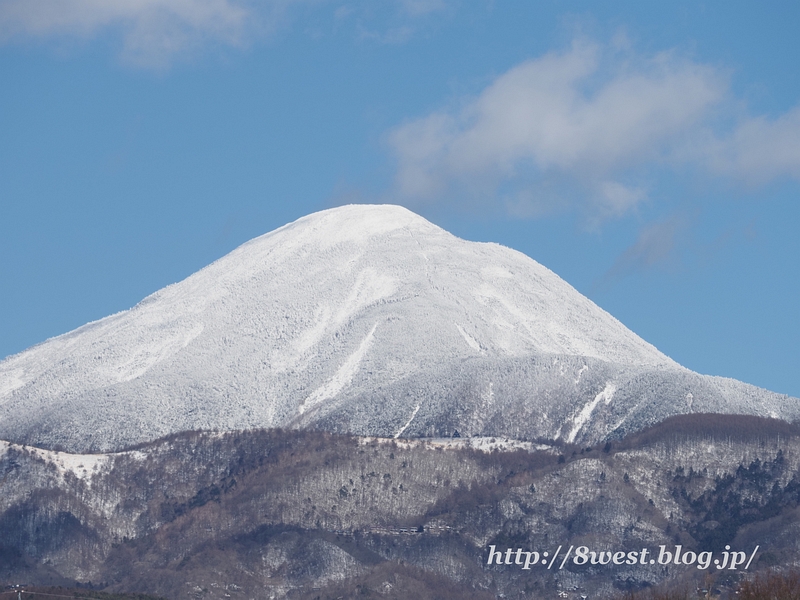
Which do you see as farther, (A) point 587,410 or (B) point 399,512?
(A) point 587,410

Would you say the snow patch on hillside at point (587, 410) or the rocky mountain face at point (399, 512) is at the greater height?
the snow patch on hillside at point (587, 410)

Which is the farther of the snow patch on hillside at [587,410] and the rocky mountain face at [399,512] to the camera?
the snow patch on hillside at [587,410]

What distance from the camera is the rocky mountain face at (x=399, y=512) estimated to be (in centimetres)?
14550

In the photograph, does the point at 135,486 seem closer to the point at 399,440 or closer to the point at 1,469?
the point at 1,469

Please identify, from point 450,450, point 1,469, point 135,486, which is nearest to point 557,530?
point 450,450

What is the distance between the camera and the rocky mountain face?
145500 mm

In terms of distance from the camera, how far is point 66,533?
6432 inches

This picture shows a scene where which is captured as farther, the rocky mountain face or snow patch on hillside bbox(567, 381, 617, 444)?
snow patch on hillside bbox(567, 381, 617, 444)

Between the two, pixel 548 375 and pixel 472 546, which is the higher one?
pixel 548 375

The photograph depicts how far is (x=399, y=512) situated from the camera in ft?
519

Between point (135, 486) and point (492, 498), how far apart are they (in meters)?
36.2

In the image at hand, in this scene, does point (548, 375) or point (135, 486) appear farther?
point (548, 375)

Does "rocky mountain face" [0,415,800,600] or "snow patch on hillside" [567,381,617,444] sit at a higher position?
"snow patch on hillside" [567,381,617,444]

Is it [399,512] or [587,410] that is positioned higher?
[587,410]
